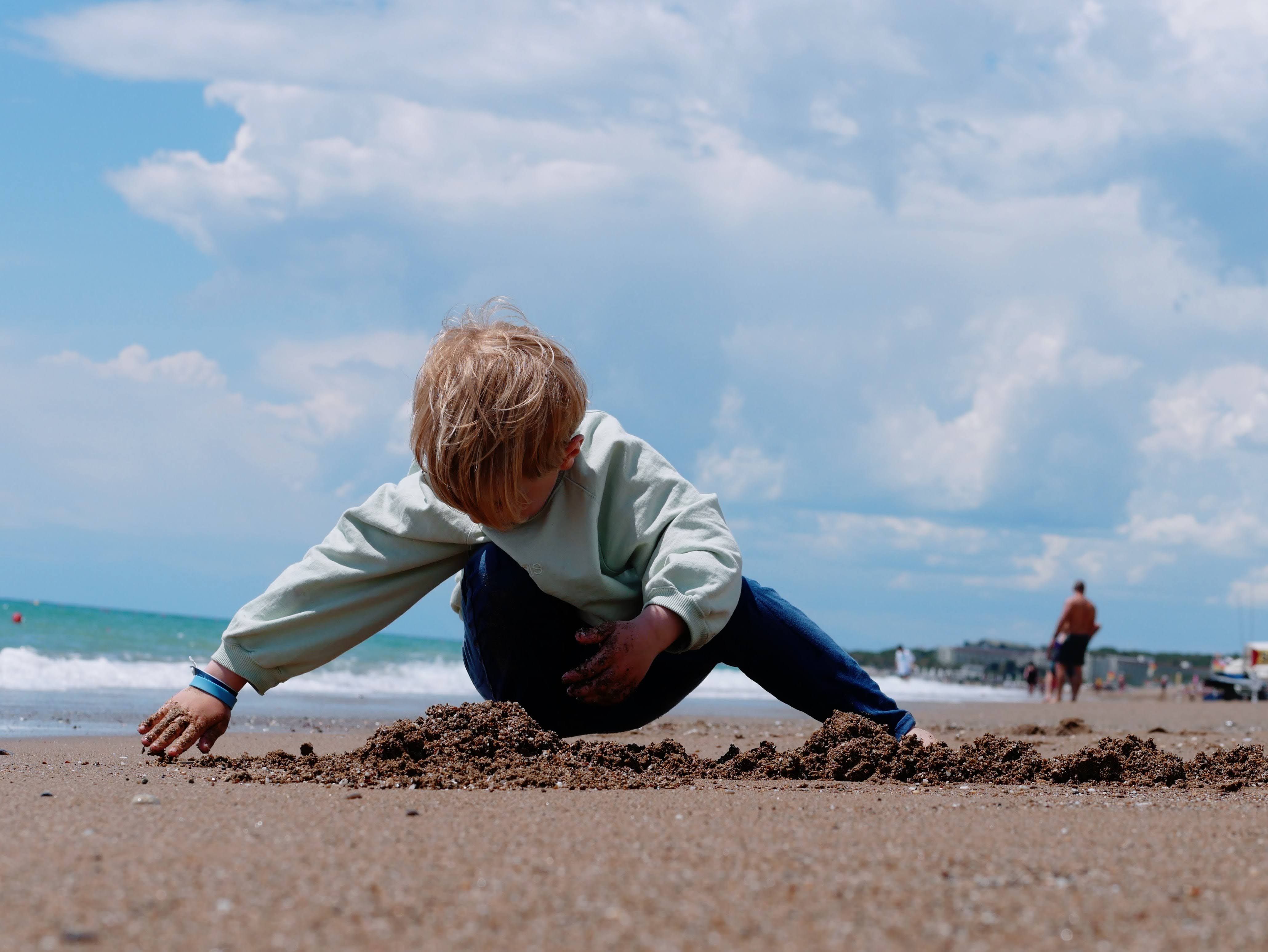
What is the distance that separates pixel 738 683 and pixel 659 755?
17951 mm

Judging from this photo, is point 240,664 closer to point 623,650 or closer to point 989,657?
point 623,650

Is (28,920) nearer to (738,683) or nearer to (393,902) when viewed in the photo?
(393,902)

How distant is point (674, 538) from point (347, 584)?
2.75 ft

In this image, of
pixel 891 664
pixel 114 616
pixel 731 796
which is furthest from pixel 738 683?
pixel 891 664

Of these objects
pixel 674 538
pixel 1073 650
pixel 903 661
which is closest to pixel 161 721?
pixel 674 538

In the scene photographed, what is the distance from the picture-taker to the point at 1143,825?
72.7 inches

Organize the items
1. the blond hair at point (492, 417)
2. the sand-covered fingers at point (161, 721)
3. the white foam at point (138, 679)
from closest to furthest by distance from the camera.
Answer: the blond hair at point (492, 417)
the sand-covered fingers at point (161, 721)
the white foam at point (138, 679)

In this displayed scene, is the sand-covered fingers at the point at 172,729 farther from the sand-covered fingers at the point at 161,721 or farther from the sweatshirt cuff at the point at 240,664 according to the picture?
the sweatshirt cuff at the point at 240,664

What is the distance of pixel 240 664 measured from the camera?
274cm

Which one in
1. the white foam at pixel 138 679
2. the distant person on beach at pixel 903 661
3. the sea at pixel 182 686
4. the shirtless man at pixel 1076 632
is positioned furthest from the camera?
the distant person on beach at pixel 903 661

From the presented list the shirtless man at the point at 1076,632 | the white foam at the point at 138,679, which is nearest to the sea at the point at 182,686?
the white foam at the point at 138,679

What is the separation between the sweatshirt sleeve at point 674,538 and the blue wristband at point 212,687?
1.01 m

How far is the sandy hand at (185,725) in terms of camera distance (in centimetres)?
268

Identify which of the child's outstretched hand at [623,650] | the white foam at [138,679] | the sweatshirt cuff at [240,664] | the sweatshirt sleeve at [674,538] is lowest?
the white foam at [138,679]
